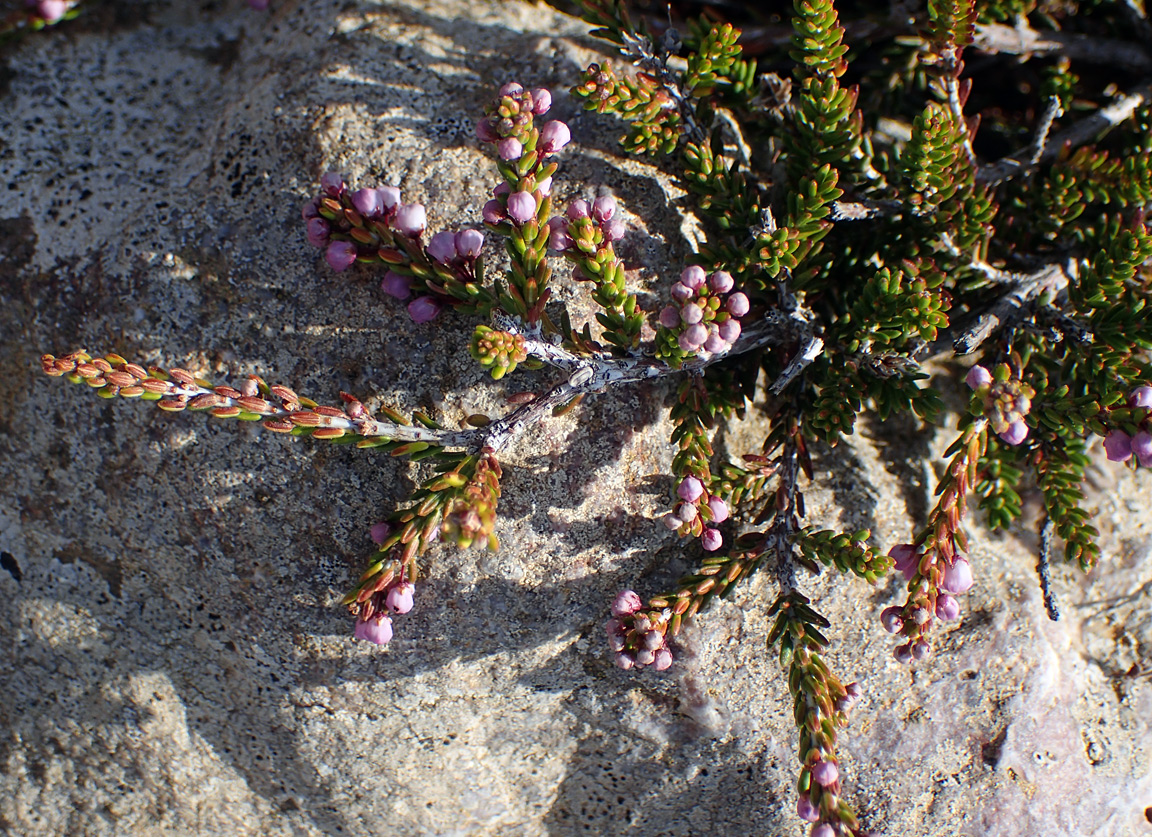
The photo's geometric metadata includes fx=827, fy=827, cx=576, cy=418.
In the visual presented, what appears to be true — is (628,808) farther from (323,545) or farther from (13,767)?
(13,767)

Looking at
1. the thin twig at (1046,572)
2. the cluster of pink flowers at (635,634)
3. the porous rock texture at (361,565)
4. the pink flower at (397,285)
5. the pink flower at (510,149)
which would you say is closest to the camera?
the pink flower at (510,149)

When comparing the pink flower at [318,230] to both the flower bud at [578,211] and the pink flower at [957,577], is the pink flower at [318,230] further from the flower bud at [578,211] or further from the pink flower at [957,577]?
the pink flower at [957,577]

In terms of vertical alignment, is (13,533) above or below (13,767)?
above

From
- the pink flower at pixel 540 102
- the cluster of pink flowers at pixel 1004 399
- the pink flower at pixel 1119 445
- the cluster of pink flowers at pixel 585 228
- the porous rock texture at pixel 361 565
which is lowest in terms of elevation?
the porous rock texture at pixel 361 565

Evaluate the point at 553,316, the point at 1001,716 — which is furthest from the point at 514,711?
the point at 1001,716

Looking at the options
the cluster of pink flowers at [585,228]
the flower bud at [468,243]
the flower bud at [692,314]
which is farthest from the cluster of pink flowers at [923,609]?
the flower bud at [468,243]

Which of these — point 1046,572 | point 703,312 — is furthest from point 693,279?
point 1046,572
